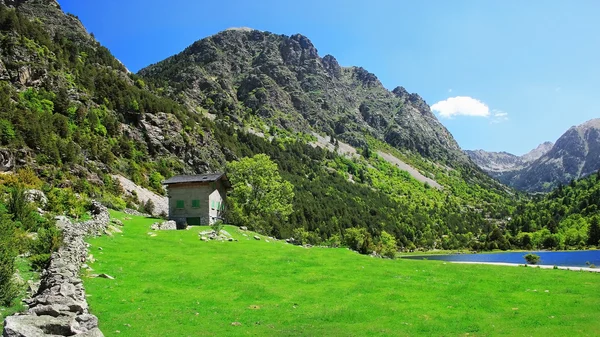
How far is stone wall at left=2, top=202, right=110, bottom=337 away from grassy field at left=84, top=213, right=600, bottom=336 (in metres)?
1.31

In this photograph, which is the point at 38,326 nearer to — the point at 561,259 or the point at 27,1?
the point at 561,259

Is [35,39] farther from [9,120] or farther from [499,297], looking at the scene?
[499,297]

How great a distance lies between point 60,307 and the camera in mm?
12984

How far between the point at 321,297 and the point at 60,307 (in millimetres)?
12142

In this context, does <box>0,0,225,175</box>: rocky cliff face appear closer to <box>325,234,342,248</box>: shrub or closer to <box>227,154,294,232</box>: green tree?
<box>227,154,294,232</box>: green tree

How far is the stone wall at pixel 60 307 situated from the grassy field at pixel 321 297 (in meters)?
1.31

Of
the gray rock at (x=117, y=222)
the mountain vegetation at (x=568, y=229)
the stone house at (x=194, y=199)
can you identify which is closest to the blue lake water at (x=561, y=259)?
the mountain vegetation at (x=568, y=229)

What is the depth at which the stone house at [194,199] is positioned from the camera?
5341 cm

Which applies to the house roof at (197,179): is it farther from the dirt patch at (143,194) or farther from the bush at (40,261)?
the bush at (40,261)

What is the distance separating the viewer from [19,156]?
5203 centimetres

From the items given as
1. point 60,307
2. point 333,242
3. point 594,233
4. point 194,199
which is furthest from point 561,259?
point 60,307

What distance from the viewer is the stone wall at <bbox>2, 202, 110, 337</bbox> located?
1051 cm

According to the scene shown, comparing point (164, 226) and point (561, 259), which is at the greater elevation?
point (164, 226)

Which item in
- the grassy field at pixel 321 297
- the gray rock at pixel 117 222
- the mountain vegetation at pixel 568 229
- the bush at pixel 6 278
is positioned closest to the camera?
the bush at pixel 6 278
